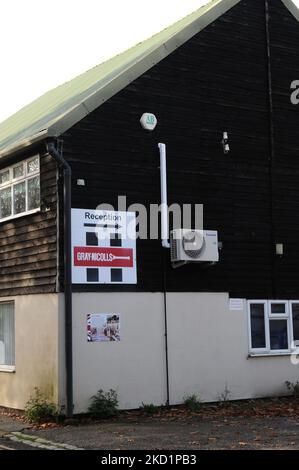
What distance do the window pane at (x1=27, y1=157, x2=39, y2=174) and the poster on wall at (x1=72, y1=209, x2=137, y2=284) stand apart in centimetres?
154

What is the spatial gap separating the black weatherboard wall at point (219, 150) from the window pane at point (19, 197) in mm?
1718

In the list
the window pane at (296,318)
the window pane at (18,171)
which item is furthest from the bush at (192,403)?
the window pane at (18,171)

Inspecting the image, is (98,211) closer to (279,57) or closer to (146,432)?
(146,432)

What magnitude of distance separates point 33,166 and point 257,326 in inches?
245

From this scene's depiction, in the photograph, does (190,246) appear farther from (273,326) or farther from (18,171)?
(18,171)

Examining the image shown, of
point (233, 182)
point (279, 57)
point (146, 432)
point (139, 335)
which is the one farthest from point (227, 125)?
point (146, 432)

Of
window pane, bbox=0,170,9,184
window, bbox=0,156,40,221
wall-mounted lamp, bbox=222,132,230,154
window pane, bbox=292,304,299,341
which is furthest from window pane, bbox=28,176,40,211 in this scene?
window pane, bbox=292,304,299,341

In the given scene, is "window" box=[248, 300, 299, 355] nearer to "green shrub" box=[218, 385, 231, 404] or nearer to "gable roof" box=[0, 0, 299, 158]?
"green shrub" box=[218, 385, 231, 404]

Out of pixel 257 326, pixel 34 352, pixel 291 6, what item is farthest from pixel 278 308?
pixel 291 6

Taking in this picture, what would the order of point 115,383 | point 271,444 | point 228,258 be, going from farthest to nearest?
1. point 228,258
2. point 115,383
3. point 271,444

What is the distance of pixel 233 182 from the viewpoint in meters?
16.4

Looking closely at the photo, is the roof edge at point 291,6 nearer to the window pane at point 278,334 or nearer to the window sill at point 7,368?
the window pane at point 278,334

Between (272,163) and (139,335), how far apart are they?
18.2 ft

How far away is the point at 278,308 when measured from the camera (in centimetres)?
1673
